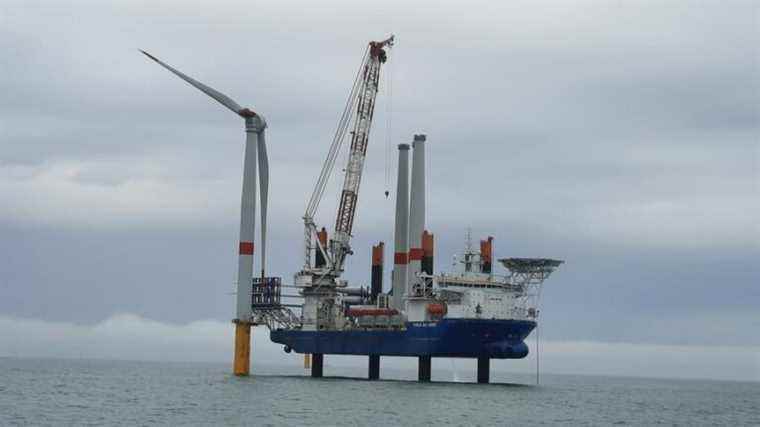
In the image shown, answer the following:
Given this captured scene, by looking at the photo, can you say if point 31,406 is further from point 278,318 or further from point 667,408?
point 667,408

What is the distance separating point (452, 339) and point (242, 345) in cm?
2002

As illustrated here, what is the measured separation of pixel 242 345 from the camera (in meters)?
107

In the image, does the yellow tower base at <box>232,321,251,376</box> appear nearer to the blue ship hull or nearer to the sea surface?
the sea surface

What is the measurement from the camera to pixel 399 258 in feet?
352

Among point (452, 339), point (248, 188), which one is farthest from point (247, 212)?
point (452, 339)

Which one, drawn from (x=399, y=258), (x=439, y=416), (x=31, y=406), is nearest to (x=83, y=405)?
(x=31, y=406)

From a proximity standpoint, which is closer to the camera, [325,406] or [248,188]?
[325,406]

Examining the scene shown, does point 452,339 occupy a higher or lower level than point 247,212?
lower

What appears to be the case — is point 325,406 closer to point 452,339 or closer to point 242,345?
point 452,339

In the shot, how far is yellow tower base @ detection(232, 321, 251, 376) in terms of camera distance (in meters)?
106

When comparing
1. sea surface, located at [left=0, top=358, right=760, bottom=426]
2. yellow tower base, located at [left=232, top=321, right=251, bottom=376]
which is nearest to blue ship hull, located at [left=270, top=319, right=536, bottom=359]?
sea surface, located at [left=0, top=358, right=760, bottom=426]

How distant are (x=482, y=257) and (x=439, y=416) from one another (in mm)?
31676

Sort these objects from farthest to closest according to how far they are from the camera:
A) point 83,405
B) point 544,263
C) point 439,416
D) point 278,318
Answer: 1. point 278,318
2. point 544,263
3. point 83,405
4. point 439,416

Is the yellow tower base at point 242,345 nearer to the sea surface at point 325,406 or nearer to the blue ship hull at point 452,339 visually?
the sea surface at point 325,406
